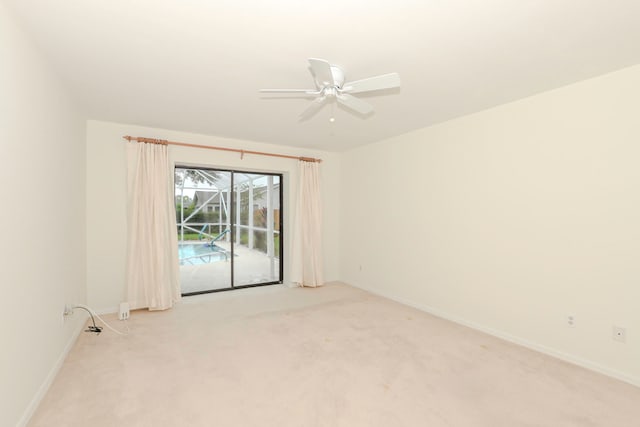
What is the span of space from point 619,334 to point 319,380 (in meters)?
2.49

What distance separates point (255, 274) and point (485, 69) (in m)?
4.87

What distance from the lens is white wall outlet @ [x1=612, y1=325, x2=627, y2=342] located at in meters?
2.32

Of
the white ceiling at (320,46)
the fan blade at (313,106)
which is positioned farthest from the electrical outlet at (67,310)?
the fan blade at (313,106)

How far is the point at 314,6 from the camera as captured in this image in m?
1.62

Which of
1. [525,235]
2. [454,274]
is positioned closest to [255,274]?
[454,274]

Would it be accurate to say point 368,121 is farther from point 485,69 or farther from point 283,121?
point 485,69

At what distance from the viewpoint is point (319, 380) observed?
2271 mm

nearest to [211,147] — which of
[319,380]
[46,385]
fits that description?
[46,385]

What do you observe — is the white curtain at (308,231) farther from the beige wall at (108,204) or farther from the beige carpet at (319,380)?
the beige wall at (108,204)

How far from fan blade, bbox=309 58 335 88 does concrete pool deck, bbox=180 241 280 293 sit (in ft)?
13.0

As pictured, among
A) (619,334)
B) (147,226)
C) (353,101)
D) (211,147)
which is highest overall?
(211,147)

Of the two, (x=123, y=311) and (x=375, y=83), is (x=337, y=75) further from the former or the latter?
(x=123, y=311)

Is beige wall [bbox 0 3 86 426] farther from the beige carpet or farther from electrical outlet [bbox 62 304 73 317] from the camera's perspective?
the beige carpet

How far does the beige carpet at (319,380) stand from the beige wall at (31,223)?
326 mm
